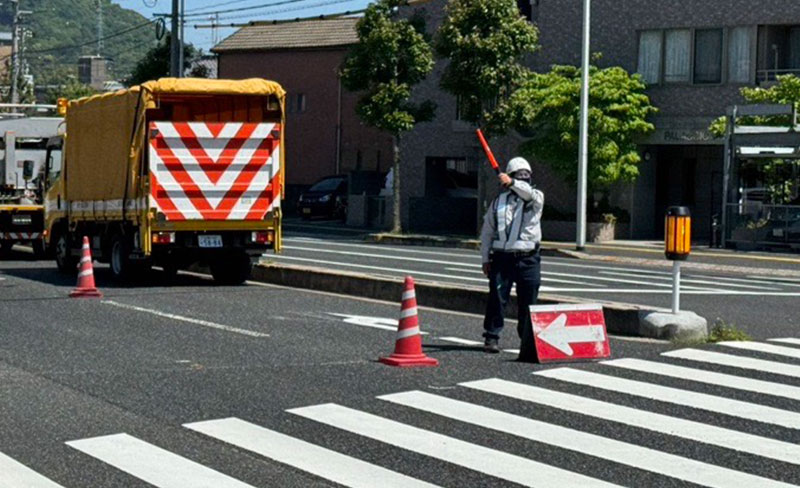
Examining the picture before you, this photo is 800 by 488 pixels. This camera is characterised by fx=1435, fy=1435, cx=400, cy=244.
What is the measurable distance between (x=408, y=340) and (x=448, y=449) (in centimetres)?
378

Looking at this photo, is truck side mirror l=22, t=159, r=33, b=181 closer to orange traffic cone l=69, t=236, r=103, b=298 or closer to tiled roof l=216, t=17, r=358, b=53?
orange traffic cone l=69, t=236, r=103, b=298

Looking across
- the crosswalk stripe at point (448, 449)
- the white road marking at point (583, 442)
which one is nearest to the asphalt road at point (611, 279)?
the white road marking at point (583, 442)

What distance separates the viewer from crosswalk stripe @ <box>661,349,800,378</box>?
41.6 feet

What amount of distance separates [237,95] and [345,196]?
110ft

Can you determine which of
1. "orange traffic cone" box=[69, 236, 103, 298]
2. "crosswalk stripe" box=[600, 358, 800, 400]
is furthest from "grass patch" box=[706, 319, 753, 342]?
"orange traffic cone" box=[69, 236, 103, 298]

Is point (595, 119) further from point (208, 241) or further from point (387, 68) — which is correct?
point (208, 241)

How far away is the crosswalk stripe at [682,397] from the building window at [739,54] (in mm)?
29295

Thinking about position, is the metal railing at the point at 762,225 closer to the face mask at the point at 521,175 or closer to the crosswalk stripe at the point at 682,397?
the face mask at the point at 521,175

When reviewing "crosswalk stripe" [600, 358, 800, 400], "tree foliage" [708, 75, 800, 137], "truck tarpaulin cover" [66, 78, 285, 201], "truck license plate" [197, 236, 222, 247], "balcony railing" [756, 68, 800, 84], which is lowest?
"crosswalk stripe" [600, 358, 800, 400]

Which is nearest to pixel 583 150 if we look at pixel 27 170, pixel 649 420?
pixel 27 170

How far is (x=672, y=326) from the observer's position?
14.6 meters

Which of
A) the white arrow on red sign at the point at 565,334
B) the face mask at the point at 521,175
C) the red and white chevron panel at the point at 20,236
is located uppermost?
the face mask at the point at 521,175

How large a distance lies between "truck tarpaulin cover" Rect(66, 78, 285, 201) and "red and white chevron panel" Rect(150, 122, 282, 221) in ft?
1.61

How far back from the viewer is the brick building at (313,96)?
6188 centimetres
